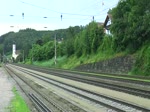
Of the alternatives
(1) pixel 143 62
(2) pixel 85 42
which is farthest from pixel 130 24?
(2) pixel 85 42

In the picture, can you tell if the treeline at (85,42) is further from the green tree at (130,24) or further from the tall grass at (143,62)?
the tall grass at (143,62)

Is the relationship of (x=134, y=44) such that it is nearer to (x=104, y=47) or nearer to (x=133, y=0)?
(x=133, y=0)

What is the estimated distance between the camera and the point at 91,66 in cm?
7094

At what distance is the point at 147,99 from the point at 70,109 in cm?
491

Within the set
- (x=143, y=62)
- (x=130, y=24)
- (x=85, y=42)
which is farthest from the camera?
(x=85, y=42)

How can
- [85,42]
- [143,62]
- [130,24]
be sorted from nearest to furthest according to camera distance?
[143,62]
[130,24]
[85,42]

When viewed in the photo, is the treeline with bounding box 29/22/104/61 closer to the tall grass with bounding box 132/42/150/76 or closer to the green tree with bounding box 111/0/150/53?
the green tree with bounding box 111/0/150/53

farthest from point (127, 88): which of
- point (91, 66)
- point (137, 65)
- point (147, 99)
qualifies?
point (91, 66)

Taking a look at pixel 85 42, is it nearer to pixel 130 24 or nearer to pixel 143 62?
pixel 130 24

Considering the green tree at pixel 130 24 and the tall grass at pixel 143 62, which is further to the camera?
the green tree at pixel 130 24

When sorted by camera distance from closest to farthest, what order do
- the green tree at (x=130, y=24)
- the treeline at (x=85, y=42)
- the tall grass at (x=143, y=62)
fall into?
the tall grass at (x=143, y=62) < the green tree at (x=130, y=24) < the treeline at (x=85, y=42)

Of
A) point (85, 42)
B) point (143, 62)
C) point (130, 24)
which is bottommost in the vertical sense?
point (143, 62)

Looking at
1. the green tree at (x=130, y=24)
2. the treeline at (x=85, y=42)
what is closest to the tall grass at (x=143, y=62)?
the green tree at (x=130, y=24)

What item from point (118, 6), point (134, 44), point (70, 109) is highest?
point (118, 6)
